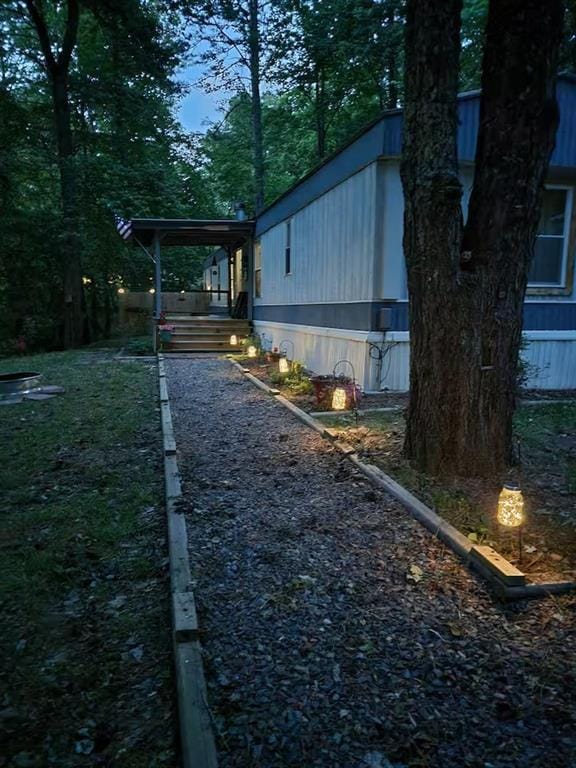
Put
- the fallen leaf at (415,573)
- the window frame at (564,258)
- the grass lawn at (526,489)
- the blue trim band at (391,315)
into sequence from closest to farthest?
the fallen leaf at (415,573)
the grass lawn at (526,489)
the blue trim band at (391,315)
the window frame at (564,258)

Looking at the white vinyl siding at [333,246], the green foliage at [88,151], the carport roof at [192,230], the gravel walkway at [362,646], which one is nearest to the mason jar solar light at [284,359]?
the white vinyl siding at [333,246]

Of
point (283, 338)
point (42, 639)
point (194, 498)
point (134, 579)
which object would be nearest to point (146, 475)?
point (194, 498)

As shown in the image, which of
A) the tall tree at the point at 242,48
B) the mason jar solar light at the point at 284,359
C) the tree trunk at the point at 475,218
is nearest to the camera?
the tree trunk at the point at 475,218

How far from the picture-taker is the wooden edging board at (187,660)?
1528 millimetres

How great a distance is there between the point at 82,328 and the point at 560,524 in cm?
1637

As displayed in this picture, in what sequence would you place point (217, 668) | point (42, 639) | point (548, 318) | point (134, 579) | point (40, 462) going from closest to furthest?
point (217, 668) → point (42, 639) → point (134, 579) → point (40, 462) → point (548, 318)

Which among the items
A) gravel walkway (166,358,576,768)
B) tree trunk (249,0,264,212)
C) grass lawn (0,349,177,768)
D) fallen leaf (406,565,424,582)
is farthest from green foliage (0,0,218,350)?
fallen leaf (406,565,424,582)

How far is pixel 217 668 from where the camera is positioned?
193cm

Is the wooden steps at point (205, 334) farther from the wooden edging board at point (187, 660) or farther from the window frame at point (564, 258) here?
the wooden edging board at point (187, 660)

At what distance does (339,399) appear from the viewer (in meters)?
6.27

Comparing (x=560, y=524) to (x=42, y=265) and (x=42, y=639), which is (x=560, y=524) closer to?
(x=42, y=639)

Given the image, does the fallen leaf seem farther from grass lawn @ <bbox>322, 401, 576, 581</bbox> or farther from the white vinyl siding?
the white vinyl siding

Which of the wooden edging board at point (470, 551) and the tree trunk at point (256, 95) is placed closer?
the wooden edging board at point (470, 551)

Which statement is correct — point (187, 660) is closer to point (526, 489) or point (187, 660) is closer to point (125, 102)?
point (526, 489)
